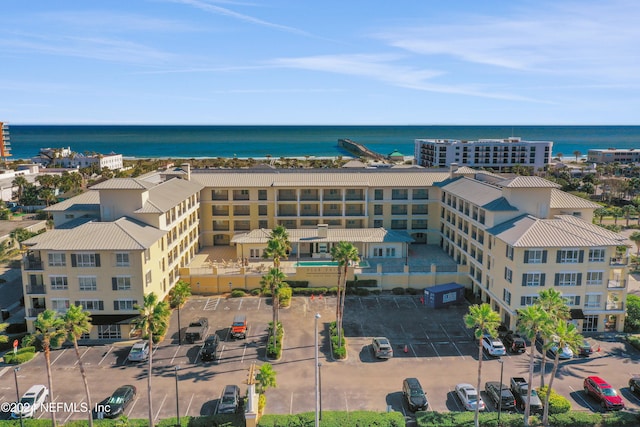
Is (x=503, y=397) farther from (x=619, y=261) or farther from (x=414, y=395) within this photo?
(x=619, y=261)

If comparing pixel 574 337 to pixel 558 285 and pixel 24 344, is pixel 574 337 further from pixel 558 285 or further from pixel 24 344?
pixel 24 344

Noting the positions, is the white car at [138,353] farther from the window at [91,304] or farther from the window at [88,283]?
the window at [88,283]

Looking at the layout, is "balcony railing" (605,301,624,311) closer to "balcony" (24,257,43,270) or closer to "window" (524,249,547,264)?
"window" (524,249,547,264)

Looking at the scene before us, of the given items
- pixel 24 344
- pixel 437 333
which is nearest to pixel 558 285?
pixel 437 333

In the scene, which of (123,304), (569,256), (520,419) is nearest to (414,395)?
(520,419)

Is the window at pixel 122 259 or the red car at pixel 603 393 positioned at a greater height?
the window at pixel 122 259

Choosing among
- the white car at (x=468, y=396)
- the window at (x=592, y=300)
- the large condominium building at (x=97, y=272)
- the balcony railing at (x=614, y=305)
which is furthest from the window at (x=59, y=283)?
the balcony railing at (x=614, y=305)

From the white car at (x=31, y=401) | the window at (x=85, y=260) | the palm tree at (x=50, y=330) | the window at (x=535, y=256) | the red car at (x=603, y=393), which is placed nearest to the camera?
the palm tree at (x=50, y=330)

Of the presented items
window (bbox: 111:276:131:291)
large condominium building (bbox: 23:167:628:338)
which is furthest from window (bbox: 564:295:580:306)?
window (bbox: 111:276:131:291)
